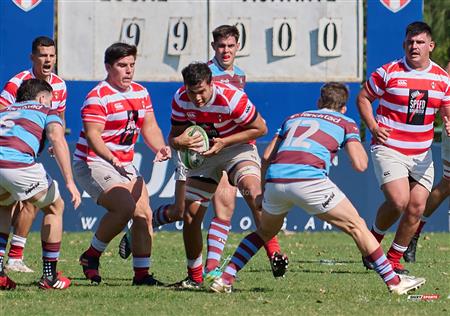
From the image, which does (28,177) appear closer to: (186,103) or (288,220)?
(186,103)

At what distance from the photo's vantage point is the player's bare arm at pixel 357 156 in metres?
9.38

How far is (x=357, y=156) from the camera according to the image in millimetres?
9438

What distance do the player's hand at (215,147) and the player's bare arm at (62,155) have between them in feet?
3.70

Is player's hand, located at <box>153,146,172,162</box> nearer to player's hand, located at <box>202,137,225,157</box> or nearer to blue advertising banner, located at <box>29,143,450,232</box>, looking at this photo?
player's hand, located at <box>202,137,225,157</box>

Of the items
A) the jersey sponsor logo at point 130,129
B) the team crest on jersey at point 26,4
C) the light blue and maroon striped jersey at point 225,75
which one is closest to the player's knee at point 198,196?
the jersey sponsor logo at point 130,129

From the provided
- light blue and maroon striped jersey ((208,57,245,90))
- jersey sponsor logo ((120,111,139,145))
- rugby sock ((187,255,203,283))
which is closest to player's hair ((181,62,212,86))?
jersey sponsor logo ((120,111,139,145))

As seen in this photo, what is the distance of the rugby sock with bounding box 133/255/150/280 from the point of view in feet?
34.7

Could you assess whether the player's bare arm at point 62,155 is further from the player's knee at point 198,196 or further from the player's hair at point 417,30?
the player's hair at point 417,30

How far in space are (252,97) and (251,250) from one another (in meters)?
8.57

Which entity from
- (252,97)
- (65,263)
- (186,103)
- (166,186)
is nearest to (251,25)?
(252,97)

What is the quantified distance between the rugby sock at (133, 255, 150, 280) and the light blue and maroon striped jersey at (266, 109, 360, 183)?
58.0 inches

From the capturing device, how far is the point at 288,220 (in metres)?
17.8

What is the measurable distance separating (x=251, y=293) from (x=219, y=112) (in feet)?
4.82

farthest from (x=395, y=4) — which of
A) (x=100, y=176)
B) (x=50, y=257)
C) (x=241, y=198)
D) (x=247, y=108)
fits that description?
(x=50, y=257)
